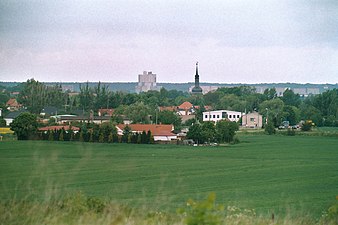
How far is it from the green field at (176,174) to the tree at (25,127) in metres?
3.97

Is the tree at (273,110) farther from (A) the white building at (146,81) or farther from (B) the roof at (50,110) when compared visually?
(A) the white building at (146,81)

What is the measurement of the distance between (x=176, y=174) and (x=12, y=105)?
136 feet

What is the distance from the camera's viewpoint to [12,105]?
63.6 meters

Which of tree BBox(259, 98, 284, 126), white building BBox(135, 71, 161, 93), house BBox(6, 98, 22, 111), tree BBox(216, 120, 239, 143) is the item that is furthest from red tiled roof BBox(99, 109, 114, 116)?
white building BBox(135, 71, 161, 93)

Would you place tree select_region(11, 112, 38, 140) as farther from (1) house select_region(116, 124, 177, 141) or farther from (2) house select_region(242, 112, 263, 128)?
(2) house select_region(242, 112, 263, 128)

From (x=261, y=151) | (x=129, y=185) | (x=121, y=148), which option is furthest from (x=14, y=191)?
(x=261, y=151)

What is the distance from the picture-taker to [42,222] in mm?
8438

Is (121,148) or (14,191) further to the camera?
(121,148)

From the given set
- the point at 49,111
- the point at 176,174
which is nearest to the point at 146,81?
the point at 49,111

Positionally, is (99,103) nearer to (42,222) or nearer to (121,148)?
(121,148)

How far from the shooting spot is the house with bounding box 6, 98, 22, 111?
59956mm

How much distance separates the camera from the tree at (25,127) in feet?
132

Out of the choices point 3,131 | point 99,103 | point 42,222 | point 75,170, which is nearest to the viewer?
point 42,222

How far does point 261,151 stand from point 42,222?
3020cm
